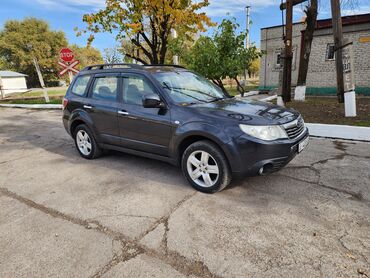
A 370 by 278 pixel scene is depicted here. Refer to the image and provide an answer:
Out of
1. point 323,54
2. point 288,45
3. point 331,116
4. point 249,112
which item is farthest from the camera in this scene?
point 323,54

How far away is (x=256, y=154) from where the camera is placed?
328 cm

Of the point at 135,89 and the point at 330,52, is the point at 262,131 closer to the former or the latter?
the point at 135,89

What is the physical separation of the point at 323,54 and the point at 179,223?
15.2 meters

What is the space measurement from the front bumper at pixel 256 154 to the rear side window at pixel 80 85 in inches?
132

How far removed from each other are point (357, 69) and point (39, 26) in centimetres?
5049

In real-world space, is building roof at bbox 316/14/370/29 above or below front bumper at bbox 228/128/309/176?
above

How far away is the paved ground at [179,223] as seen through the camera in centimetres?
239

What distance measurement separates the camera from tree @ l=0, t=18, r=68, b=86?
45.4 metres

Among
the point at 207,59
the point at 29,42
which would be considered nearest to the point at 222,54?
the point at 207,59

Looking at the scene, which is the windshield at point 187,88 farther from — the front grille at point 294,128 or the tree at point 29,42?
the tree at point 29,42

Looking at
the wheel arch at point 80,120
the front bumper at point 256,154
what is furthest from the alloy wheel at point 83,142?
the front bumper at point 256,154

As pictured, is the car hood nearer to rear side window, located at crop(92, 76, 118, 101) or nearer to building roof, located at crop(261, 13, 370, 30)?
rear side window, located at crop(92, 76, 118, 101)

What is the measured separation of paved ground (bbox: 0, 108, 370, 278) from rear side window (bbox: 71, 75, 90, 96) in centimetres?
149

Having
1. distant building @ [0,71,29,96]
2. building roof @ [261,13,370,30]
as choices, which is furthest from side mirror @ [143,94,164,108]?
distant building @ [0,71,29,96]
